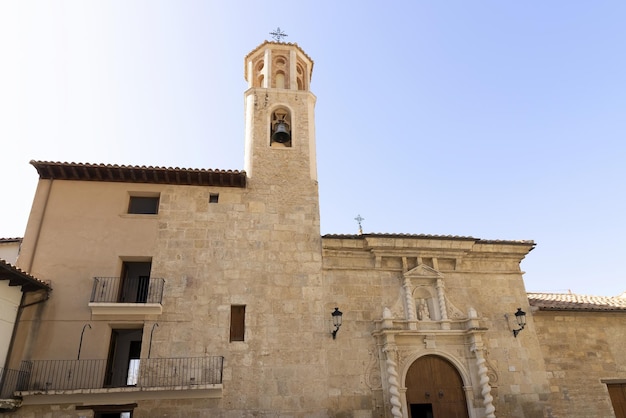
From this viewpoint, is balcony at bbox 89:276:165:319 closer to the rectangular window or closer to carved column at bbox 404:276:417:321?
the rectangular window

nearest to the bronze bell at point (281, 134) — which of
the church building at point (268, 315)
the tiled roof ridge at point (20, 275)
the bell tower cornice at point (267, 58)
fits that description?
the church building at point (268, 315)

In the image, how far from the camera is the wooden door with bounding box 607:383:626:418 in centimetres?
1159

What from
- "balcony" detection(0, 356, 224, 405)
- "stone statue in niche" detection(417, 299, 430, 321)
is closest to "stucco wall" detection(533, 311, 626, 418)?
"stone statue in niche" detection(417, 299, 430, 321)

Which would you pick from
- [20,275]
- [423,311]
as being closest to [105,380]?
[20,275]

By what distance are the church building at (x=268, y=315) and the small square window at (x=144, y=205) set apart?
4cm

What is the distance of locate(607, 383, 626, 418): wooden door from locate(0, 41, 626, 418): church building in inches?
1.4

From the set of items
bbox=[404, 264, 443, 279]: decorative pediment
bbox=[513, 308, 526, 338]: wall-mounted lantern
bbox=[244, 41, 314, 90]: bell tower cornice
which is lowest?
bbox=[513, 308, 526, 338]: wall-mounted lantern

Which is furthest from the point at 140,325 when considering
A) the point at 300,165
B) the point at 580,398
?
the point at 580,398

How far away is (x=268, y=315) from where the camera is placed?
10719 millimetres

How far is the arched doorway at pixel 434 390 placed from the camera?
34.6ft

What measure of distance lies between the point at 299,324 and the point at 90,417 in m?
5.00

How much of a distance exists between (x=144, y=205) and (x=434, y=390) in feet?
30.4

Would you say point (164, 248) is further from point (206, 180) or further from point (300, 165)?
point (300, 165)

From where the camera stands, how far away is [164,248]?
11219mm
